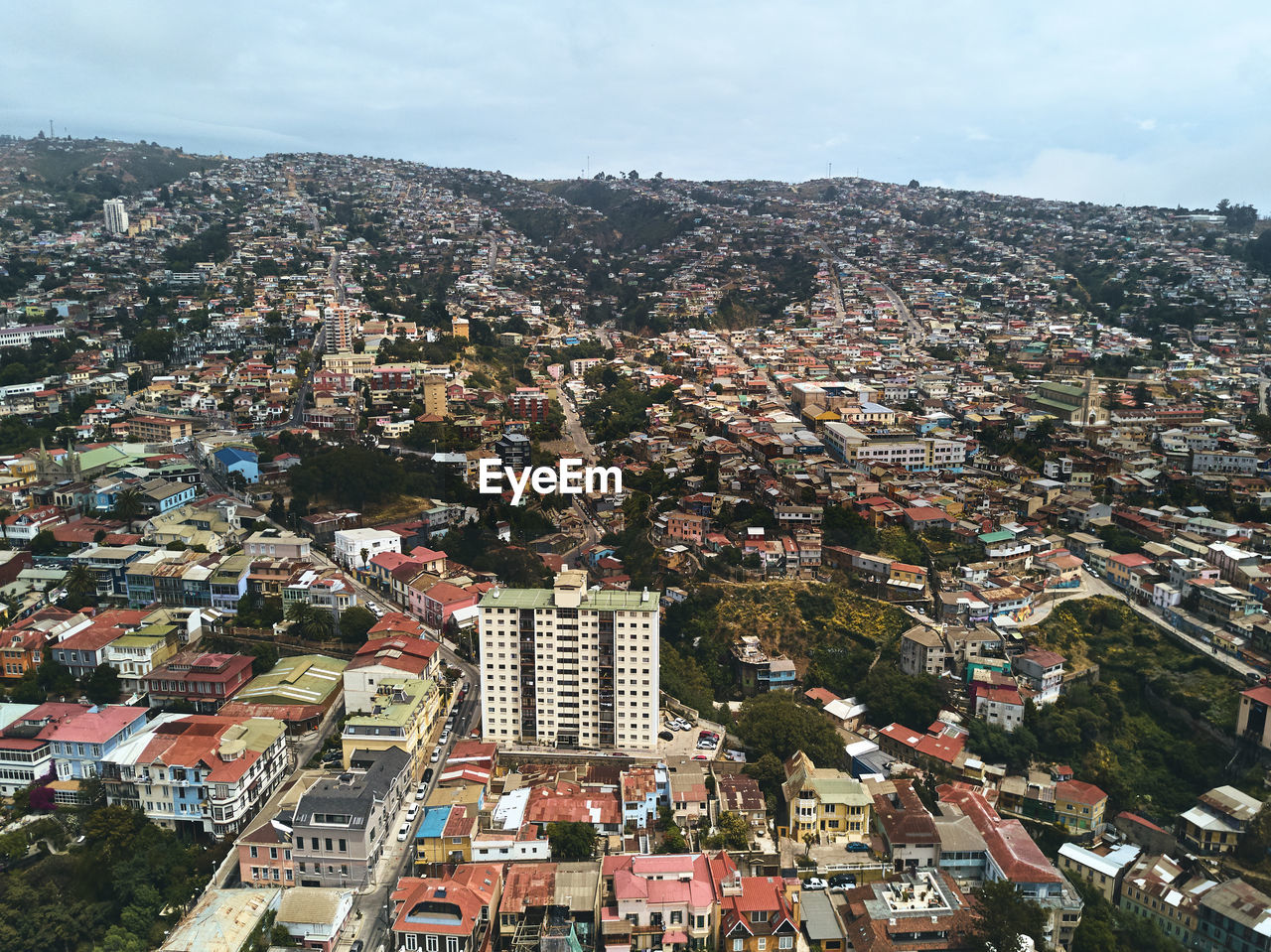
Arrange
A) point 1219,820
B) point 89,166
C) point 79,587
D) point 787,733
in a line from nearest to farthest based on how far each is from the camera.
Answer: point 1219,820 < point 787,733 < point 79,587 < point 89,166

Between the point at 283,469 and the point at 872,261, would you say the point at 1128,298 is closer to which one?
the point at 872,261

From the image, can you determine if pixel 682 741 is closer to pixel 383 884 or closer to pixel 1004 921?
pixel 383 884

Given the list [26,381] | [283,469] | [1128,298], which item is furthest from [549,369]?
[1128,298]

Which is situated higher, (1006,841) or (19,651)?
(19,651)

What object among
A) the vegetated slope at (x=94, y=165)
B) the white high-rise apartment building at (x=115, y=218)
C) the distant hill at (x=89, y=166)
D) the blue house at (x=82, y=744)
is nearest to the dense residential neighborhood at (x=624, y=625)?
the blue house at (x=82, y=744)

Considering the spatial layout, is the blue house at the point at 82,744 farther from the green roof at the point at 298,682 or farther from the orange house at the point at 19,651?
the orange house at the point at 19,651

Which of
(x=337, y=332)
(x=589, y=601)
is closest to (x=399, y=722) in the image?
(x=589, y=601)
